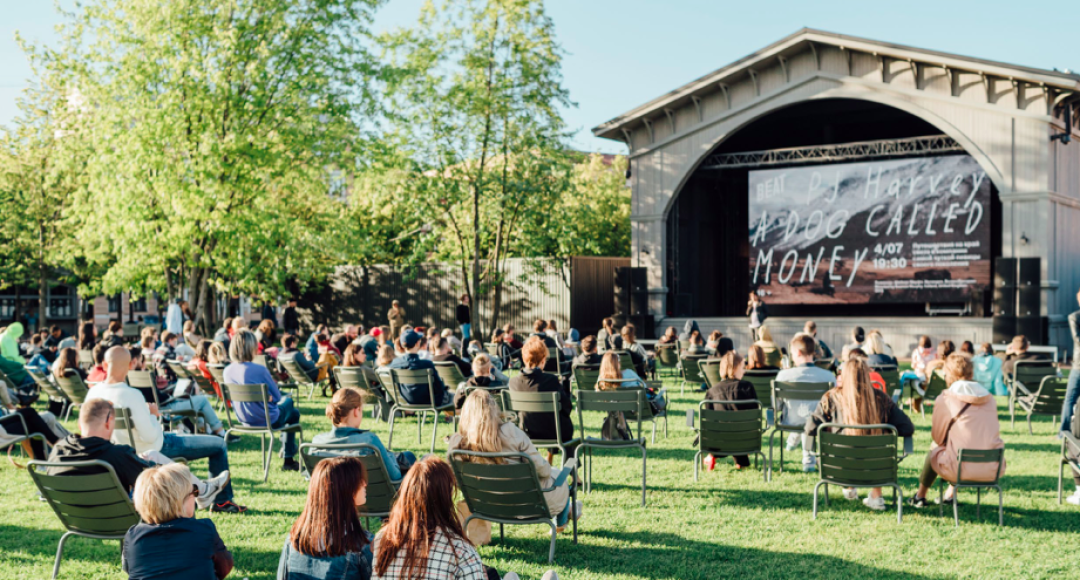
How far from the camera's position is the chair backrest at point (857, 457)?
573cm

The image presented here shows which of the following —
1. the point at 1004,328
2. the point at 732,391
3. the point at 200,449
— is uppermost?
the point at 1004,328

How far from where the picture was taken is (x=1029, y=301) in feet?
59.0

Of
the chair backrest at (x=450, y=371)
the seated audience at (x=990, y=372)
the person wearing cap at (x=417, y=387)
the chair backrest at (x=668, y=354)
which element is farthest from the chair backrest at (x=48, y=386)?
the seated audience at (x=990, y=372)

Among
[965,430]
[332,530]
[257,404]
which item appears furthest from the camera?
[257,404]

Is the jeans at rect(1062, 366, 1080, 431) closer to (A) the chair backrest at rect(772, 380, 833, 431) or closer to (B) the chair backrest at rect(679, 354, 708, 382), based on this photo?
(A) the chair backrest at rect(772, 380, 833, 431)

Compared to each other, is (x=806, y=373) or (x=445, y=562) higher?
(x=806, y=373)

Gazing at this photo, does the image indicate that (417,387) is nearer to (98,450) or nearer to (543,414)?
(543,414)

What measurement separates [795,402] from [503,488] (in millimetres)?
3772

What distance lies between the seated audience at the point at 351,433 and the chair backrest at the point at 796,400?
12.5ft

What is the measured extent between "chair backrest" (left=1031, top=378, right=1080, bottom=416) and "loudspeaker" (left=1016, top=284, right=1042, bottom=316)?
9.59 metres

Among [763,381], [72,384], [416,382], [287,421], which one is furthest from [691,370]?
[72,384]

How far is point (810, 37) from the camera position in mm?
20406

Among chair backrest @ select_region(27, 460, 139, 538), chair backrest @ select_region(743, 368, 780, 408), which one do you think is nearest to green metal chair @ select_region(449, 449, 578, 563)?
chair backrest @ select_region(27, 460, 139, 538)

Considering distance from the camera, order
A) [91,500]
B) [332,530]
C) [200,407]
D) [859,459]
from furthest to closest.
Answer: [200,407] → [859,459] → [91,500] → [332,530]
